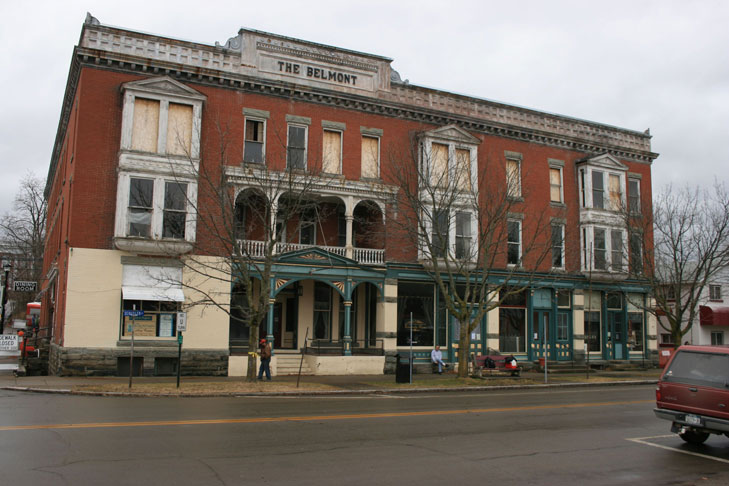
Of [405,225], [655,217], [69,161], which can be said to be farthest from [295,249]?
[655,217]

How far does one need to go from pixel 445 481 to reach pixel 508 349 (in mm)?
24063

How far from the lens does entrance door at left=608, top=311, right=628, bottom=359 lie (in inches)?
1348

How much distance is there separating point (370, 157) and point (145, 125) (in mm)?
9856

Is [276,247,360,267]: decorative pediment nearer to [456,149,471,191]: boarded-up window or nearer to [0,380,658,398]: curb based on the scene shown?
[456,149,471,191]: boarded-up window

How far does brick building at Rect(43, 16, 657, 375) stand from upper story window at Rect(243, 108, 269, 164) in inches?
3.5

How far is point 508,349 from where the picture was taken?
31.3 meters

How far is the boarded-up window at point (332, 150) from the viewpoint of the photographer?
91.3 ft

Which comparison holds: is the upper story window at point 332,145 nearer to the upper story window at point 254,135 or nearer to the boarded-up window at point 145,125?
the upper story window at point 254,135

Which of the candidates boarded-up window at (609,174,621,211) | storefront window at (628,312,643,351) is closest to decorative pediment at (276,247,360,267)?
boarded-up window at (609,174,621,211)

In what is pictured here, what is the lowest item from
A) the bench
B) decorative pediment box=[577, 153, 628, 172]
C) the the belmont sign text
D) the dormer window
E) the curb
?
the curb

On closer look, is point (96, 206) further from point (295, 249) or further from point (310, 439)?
point (310, 439)

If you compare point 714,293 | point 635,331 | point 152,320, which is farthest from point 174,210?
point 714,293

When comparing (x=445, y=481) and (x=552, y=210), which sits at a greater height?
(x=552, y=210)

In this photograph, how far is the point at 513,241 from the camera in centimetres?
3177
